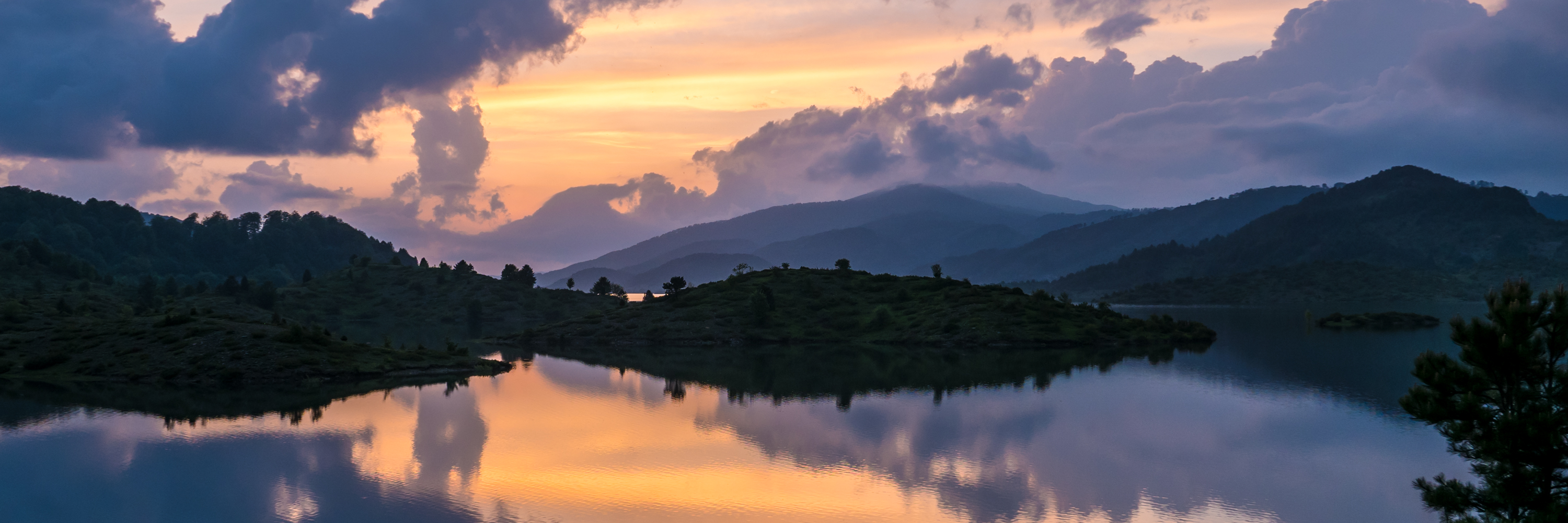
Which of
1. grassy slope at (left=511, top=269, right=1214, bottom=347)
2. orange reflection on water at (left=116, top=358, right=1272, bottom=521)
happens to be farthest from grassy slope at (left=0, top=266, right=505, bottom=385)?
grassy slope at (left=511, top=269, right=1214, bottom=347)

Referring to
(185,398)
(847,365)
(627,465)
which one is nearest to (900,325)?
(847,365)

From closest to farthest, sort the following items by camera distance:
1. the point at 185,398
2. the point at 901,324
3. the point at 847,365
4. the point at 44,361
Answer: the point at 185,398 < the point at 44,361 < the point at 847,365 < the point at 901,324

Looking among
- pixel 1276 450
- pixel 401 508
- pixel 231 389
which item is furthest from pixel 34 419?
pixel 1276 450

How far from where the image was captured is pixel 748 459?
6388 centimetres

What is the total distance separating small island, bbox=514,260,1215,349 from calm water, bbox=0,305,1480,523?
A: 64.7 metres

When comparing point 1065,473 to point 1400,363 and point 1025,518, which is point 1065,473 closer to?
point 1025,518

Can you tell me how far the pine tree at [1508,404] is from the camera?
1225 inches

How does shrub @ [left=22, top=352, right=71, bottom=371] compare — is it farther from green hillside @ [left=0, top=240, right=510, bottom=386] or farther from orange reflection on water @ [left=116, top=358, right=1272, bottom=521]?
orange reflection on water @ [left=116, top=358, right=1272, bottom=521]

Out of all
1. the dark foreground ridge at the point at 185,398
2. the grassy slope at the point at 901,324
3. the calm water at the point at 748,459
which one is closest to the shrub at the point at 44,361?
the dark foreground ridge at the point at 185,398

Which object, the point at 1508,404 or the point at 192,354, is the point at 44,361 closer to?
the point at 192,354

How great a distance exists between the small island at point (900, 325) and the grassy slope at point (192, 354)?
57030mm

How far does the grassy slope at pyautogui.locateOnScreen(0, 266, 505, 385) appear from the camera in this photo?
353ft

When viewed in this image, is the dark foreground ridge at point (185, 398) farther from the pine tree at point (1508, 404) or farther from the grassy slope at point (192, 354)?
the pine tree at point (1508, 404)

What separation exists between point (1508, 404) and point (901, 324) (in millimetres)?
150049
